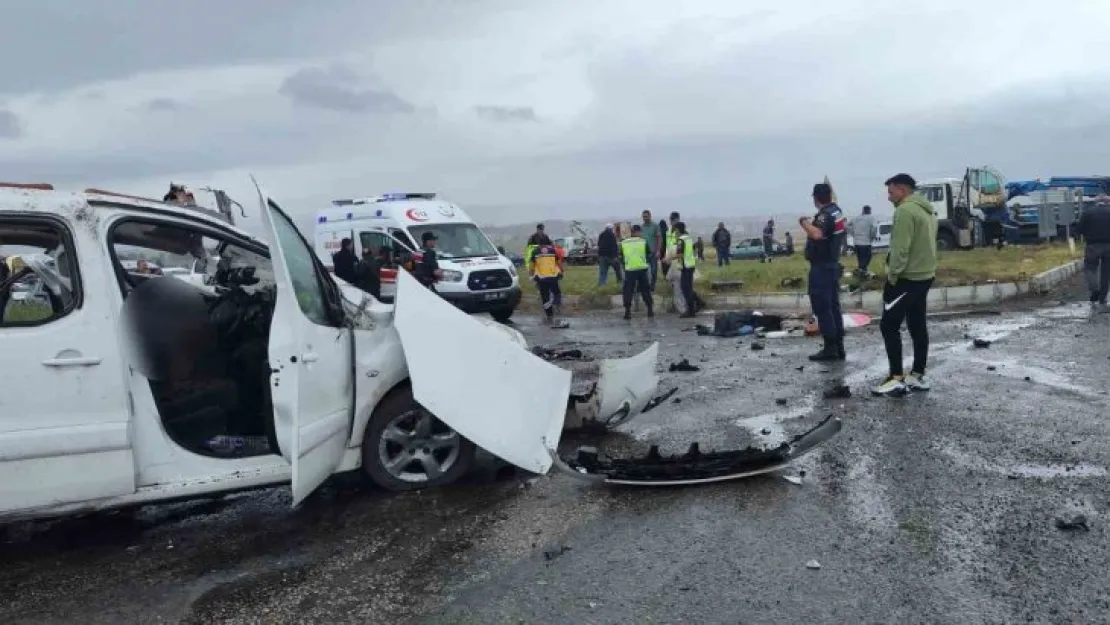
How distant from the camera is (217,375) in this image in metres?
5.08

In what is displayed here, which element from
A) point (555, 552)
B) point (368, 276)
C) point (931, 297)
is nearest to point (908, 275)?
point (555, 552)

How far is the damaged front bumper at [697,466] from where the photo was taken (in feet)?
16.2

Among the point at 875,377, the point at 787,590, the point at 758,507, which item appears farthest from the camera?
the point at 875,377

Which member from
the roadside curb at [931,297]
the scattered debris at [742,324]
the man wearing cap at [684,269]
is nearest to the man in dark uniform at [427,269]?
the man wearing cap at [684,269]

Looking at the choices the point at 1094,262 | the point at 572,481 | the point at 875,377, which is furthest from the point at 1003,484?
the point at 1094,262

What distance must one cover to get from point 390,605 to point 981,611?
7.87 feet

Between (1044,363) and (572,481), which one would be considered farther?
(1044,363)

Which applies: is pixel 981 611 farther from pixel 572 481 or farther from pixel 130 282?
pixel 130 282

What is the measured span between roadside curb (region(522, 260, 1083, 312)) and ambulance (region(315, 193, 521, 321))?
2836 mm

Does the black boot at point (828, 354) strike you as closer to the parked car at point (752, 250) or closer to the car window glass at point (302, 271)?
the car window glass at point (302, 271)

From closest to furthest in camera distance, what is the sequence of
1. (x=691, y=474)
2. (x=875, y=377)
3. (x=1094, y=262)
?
1. (x=691, y=474)
2. (x=875, y=377)
3. (x=1094, y=262)

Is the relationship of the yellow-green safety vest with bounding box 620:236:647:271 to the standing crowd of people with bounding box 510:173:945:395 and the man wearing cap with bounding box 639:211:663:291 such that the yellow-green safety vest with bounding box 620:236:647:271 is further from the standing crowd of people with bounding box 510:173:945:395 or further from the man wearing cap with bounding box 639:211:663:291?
the man wearing cap with bounding box 639:211:663:291

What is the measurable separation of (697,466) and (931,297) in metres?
10.4

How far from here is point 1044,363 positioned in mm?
8297
